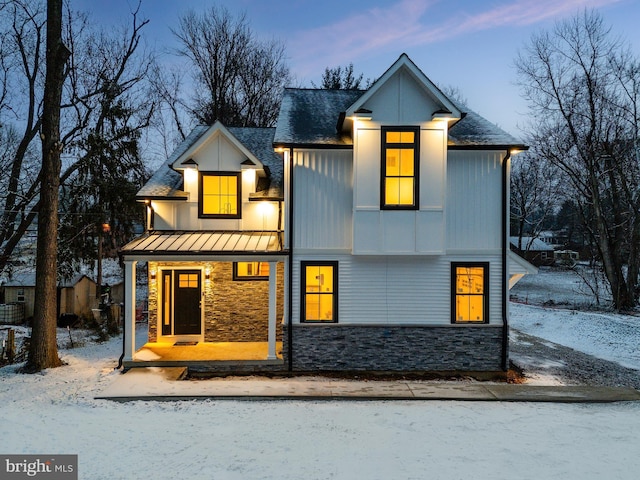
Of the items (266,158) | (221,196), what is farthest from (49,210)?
(266,158)

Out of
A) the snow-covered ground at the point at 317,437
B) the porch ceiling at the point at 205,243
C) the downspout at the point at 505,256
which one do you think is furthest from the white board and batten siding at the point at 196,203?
the downspout at the point at 505,256

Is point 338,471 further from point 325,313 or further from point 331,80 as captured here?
point 331,80

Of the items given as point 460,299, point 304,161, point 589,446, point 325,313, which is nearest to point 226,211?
point 304,161

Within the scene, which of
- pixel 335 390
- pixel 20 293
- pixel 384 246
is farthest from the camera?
pixel 20 293

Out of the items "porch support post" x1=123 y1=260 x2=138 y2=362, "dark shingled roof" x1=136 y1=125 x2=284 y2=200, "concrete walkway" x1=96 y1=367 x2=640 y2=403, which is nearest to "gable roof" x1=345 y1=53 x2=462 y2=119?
"dark shingled roof" x1=136 y1=125 x2=284 y2=200

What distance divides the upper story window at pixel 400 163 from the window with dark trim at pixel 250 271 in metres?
4.12

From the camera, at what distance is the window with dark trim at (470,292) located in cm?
967

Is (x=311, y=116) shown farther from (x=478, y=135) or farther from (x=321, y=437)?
(x=321, y=437)

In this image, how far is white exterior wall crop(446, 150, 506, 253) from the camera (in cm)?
962

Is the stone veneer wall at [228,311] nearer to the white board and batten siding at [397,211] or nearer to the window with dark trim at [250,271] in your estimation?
the window with dark trim at [250,271]

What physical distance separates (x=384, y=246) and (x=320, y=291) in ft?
6.16

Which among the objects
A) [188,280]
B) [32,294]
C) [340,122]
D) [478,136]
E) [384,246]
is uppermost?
[340,122]

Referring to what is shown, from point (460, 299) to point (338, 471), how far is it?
603 cm

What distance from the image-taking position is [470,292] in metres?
9.77
